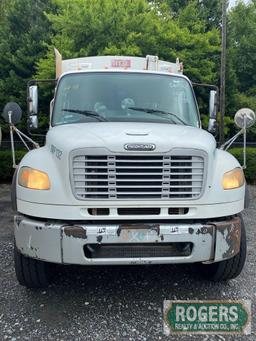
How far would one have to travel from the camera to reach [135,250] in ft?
11.6

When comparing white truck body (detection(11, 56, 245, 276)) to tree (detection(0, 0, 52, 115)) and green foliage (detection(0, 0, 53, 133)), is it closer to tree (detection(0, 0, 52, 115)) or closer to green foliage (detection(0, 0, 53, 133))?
green foliage (detection(0, 0, 53, 133))

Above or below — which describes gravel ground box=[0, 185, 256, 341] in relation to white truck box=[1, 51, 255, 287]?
below

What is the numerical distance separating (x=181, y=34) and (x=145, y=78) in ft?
27.1

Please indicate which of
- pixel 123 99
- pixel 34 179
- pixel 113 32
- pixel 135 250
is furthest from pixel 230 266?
pixel 113 32

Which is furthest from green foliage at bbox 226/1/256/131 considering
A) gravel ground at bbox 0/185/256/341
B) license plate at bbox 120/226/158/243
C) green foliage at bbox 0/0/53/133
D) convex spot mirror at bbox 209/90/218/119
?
license plate at bbox 120/226/158/243

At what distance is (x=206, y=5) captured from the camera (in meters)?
17.8

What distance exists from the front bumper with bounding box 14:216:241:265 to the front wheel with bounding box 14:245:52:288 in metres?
0.32

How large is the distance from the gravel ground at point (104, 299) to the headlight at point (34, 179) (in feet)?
3.92

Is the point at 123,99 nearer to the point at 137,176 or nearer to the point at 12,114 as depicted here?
the point at 12,114

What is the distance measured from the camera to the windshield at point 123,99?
4617 mm

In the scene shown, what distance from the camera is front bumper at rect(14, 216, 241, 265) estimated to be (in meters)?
3.41

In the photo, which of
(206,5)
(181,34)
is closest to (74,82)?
(181,34)

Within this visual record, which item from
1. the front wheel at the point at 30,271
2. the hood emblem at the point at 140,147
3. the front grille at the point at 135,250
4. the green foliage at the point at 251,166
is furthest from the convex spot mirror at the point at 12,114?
the green foliage at the point at 251,166

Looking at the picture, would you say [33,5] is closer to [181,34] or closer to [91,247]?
[181,34]
